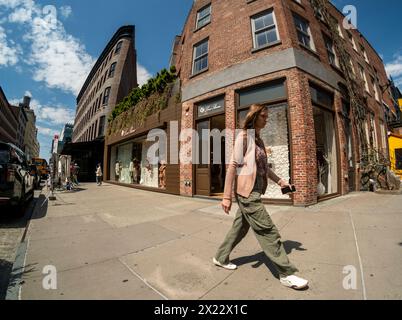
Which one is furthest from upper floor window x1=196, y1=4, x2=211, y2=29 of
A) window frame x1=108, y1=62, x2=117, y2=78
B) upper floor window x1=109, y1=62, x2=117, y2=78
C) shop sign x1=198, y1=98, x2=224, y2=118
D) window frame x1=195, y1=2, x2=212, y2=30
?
window frame x1=108, y1=62, x2=117, y2=78

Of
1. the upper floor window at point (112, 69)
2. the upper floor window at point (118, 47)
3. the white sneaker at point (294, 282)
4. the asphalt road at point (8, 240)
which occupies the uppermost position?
the upper floor window at point (118, 47)

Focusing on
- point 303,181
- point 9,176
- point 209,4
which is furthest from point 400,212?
point 209,4

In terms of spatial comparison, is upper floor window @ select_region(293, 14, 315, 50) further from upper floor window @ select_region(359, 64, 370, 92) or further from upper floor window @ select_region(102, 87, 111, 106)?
upper floor window @ select_region(102, 87, 111, 106)

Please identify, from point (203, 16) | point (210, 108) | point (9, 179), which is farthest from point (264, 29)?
point (9, 179)

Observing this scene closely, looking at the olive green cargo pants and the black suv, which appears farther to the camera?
the black suv

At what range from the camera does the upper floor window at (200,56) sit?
31.4 ft

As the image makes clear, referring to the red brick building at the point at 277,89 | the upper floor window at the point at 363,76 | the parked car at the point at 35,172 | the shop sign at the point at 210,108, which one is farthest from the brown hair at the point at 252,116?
the upper floor window at the point at 363,76

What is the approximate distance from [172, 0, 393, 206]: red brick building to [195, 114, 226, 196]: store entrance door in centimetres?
5

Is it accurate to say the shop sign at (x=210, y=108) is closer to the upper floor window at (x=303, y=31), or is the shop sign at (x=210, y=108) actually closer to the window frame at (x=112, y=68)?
the upper floor window at (x=303, y=31)

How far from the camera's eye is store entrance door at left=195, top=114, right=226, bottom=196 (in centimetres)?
847

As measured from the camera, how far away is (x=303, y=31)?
8.39 metres

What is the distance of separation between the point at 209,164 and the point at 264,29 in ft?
19.3

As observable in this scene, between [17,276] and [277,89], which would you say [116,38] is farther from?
[17,276]

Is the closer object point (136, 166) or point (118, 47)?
point (136, 166)
